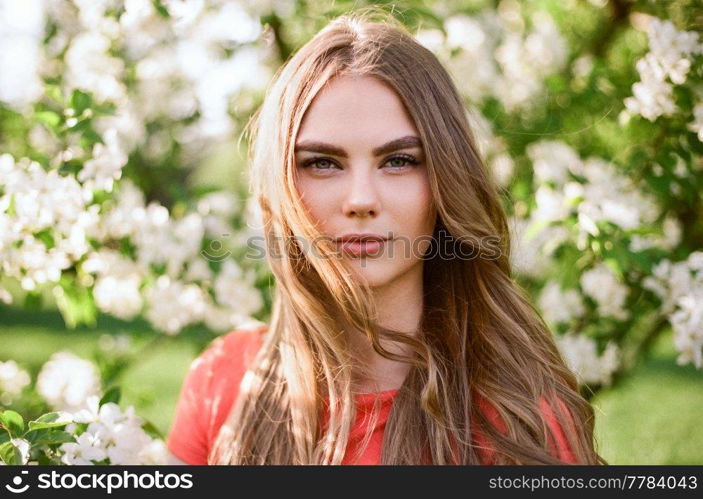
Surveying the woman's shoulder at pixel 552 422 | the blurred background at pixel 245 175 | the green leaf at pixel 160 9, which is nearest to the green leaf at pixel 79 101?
the blurred background at pixel 245 175

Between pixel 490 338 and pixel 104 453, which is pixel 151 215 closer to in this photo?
pixel 104 453

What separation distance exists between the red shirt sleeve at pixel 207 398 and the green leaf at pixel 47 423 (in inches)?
15.3

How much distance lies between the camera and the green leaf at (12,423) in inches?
62.3

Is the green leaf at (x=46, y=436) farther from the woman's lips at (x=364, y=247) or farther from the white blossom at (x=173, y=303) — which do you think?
the white blossom at (x=173, y=303)

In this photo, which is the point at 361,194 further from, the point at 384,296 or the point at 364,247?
the point at 384,296

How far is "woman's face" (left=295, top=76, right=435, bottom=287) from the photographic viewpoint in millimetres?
1660

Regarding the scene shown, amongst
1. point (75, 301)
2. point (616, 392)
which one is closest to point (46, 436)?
point (75, 301)

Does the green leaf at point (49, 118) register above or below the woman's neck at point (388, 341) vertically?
above

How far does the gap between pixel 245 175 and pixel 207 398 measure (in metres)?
0.93

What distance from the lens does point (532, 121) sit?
3.01 meters

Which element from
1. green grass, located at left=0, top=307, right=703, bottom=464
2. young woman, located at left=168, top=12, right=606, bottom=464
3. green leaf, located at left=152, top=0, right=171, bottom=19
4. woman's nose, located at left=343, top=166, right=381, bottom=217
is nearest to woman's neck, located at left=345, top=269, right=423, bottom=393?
young woman, located at left=168, top=12, right=606, bottom=464

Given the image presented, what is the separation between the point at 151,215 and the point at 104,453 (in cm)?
89

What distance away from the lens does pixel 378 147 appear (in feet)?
5.42

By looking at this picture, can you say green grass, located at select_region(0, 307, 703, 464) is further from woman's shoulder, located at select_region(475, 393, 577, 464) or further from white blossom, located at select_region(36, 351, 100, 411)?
woman's shoulder, located at select_region(475, 393, 577, 464)
